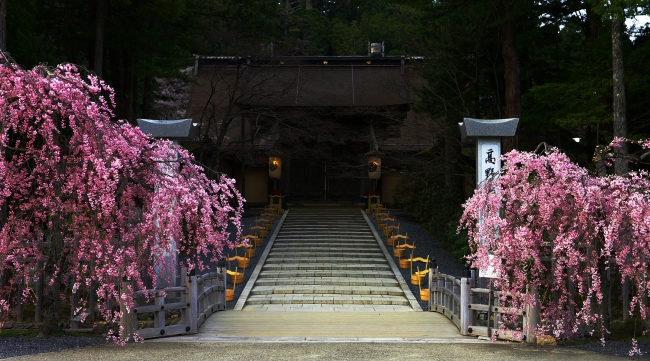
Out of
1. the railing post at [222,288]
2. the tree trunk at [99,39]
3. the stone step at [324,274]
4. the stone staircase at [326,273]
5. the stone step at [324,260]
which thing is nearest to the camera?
the railing post at [222,288]

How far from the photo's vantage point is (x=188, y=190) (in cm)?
829

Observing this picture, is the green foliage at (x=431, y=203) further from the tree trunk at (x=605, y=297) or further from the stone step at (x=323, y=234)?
the tree trunk at (x=605, y=297)

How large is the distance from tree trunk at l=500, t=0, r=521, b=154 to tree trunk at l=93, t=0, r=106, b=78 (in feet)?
30.8

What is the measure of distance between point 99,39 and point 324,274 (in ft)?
25.3

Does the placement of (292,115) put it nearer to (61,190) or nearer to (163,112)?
(163,112)

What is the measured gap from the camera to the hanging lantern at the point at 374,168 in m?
26.1

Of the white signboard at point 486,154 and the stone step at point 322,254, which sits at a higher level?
the white signboard at point 486,154

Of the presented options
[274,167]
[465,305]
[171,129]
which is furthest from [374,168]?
[465,305]

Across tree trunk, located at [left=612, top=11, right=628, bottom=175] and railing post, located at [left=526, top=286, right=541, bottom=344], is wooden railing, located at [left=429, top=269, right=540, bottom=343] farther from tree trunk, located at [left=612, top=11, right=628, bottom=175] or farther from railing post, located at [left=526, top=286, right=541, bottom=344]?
tree trunk, located at [left=612, top=11, right=628, bottom=175]

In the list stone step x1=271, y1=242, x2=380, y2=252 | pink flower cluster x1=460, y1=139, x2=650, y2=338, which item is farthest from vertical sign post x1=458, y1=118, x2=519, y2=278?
stone step x1=271, y1=242, x2=380, y2=252

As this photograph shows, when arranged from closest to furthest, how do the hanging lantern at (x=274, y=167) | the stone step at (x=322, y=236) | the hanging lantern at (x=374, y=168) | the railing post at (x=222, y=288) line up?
the railing post at (x=222, y=288), the stone step at (x=322, y=236), the hanging lantern at (x=374, y=168), the hanging lantern at (x=274, y=167)

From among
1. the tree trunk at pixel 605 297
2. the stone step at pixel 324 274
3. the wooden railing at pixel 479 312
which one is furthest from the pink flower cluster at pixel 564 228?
the stone step at pixel 324 274

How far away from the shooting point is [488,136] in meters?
11.2

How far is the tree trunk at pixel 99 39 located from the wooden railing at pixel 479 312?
987 cm
